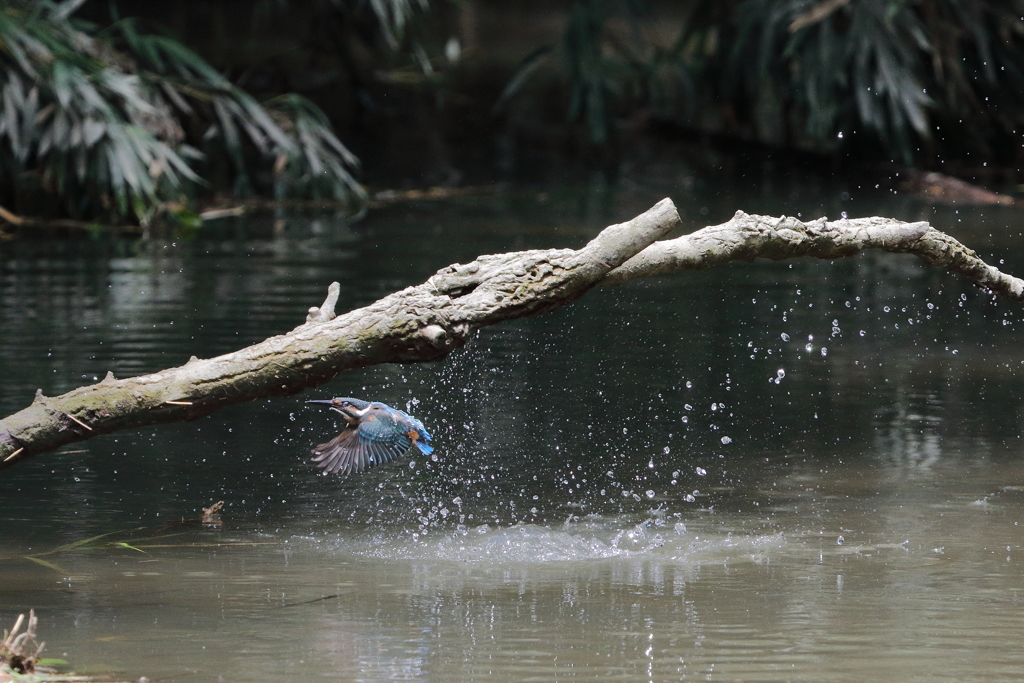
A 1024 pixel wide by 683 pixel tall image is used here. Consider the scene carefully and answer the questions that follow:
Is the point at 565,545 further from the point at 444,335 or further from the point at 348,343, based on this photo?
the point at 348,343

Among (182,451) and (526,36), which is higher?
(526,36)

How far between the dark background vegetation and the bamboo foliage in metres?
0.04

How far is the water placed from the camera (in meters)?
3.90

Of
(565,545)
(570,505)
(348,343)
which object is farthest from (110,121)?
(348,343)

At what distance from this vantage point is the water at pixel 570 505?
3.90m

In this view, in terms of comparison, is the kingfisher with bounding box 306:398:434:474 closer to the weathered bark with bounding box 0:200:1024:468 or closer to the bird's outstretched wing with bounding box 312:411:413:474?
the bird's outstretched wing with bounding box 312:411:413:474

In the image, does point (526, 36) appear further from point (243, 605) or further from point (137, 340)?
point (243, 605)

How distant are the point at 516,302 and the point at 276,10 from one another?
66.5ft

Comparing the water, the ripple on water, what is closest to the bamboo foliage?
the water

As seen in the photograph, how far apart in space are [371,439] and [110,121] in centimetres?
856

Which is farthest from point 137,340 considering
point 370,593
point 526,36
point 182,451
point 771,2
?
point 526,36

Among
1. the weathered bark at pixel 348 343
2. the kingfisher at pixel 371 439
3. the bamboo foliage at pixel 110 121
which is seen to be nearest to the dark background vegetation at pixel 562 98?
the bamboo foliage at pixel 110 121

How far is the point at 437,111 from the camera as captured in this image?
19.3m

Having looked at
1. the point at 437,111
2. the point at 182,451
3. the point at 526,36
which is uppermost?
the point at 526,36
